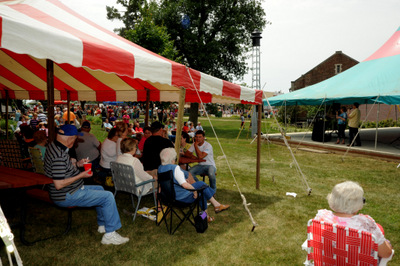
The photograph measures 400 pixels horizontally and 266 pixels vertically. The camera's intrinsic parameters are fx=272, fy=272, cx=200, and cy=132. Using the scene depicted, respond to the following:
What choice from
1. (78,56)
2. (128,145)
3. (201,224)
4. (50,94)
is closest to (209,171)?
(201,224)

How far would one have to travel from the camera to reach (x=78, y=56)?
2988 millimetres

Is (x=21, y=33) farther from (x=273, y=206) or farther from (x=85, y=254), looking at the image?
(x=273, y=206)

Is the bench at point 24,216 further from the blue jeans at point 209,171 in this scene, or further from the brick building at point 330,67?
the brick building at point 330,67

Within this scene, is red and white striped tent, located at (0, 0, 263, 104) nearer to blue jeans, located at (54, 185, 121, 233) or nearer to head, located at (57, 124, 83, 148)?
head, located at (57, 124, 83, 148)

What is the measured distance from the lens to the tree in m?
20.8

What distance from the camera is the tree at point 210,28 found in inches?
819

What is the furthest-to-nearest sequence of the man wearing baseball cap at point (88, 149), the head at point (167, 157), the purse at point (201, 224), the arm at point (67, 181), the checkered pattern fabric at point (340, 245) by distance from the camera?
the man wearing baseball cap at point (88, 149), the purse at point (201, 224), the head at point (167, 157), the arm at point (67, 181), the checkered pattern fabric at point (340, 245)

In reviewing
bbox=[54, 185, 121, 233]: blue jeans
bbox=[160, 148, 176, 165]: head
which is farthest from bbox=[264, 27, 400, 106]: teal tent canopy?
bbox=[54, 185, 121, 233]: blue jeans

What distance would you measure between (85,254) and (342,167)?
27.3 ft

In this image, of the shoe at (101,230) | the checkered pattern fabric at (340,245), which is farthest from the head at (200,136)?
the checkered pattern fabric at (340,245)

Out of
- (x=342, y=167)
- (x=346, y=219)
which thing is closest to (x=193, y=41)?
(x=342, y=167)

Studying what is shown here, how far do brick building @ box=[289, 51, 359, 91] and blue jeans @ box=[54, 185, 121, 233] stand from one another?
42.6m

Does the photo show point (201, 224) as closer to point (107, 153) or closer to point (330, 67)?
point (107, 153)

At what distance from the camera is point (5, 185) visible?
10.0ft
